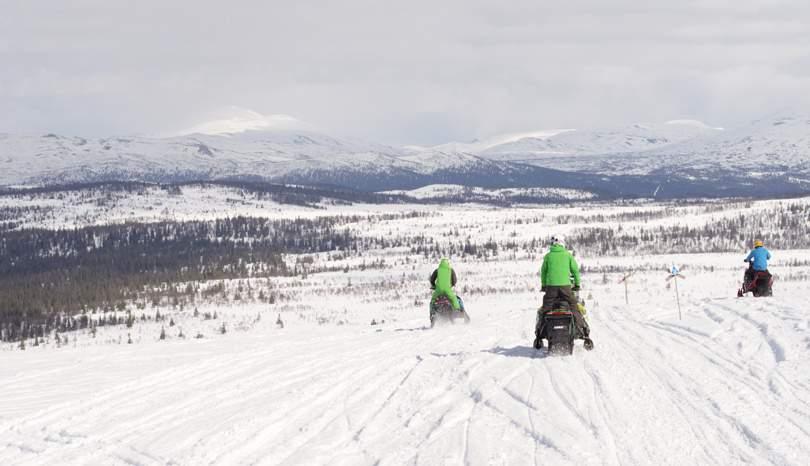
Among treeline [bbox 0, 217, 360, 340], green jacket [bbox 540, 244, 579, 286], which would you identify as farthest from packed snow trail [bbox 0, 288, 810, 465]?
treeline [bbox 0, 217, 360, 340]

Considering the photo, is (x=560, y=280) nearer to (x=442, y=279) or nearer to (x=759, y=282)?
(x=442, y=279)

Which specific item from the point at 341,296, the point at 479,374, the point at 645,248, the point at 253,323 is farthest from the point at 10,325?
the point at 645,248

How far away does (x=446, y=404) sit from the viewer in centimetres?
1196

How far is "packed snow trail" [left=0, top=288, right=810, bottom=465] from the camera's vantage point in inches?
374

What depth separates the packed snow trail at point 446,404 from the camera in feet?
31.2

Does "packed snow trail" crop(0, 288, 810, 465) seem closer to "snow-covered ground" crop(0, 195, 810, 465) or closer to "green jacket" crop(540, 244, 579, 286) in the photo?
"snow-covered ground" crop(0, 195, 810, 465)

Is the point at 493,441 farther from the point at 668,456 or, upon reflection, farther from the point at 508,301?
the point at 508,301

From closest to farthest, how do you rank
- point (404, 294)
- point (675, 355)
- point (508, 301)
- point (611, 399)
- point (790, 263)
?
point (611, 399), point (675, 355), point (508, 301), point (404, 294), point (790, 263)

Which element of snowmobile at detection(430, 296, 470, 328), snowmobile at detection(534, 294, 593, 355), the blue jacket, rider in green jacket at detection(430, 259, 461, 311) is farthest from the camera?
the blue jacket

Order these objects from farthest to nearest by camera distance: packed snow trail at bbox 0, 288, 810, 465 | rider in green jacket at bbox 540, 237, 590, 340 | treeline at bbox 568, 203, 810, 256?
1. treeline at bbox 568, 203, 810, 256
2. rider in green jacket at bbox 540, 237, 590, 340
3. packed snow trail at bbox 0, 288, 810, 465

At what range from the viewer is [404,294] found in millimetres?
79312

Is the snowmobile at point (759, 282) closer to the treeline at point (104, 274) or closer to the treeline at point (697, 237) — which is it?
the treeline at point (104, 274)

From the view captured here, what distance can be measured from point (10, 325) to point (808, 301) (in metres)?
86.4

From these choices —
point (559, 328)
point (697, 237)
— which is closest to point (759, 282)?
point (559, 328)
